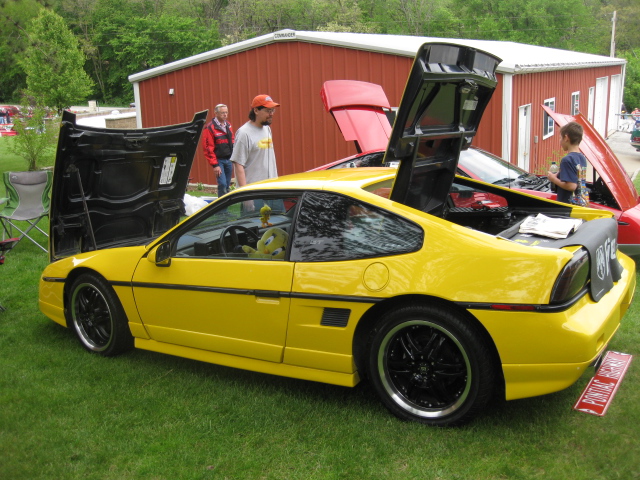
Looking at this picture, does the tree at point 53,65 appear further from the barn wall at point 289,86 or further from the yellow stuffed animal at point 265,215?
the yellow stuffed animal at point 265,215

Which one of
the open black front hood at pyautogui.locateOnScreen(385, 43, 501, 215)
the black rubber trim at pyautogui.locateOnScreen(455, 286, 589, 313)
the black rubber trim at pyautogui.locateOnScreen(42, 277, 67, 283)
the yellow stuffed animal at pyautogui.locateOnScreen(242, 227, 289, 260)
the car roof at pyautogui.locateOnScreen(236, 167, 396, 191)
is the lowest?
the black rubber trim at pyautogui.locateOnScreen(42, 277, 67, 283)

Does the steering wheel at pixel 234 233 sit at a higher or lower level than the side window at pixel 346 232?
lower

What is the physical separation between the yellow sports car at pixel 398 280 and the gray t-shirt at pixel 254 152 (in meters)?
2.41

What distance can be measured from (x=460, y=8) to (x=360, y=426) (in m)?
66.0

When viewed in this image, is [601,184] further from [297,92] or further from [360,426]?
[297,92]

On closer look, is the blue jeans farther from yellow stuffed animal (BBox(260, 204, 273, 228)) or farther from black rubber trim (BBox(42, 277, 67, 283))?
yellow stuffed animal (BBox(260, 204, 273, 228))

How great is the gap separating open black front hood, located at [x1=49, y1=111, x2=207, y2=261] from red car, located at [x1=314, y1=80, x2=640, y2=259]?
2033 mm

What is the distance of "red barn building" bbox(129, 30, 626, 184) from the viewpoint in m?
12.3

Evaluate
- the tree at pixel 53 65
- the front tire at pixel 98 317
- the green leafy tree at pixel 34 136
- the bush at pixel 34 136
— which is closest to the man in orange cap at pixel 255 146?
the front tire at pixel 98 317

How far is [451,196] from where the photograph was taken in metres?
4.99

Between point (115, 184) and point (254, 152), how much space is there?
6.39 ft

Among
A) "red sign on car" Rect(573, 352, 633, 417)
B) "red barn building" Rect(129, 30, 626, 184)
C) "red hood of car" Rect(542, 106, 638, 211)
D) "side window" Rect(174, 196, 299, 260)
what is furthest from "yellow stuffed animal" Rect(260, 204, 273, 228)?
"red barn building" Rect(129, 30, 626, 184)

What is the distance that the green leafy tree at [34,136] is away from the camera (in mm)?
17766

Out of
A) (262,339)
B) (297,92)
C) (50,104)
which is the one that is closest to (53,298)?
(262,339)
